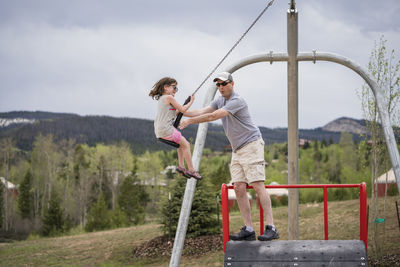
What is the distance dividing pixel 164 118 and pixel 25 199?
4781cm

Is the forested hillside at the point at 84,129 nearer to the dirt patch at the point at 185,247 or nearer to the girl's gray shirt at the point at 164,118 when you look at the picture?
the dirt patch at the point at 185,247

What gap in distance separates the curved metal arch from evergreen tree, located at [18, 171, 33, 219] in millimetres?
43883

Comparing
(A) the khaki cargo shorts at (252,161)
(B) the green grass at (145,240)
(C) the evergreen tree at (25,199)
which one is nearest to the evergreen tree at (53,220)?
(C) the evergreen tree at (25,199)

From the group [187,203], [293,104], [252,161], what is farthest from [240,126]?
[293,104]

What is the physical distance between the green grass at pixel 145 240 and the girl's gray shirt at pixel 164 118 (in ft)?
32.3

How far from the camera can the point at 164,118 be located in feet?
17.1

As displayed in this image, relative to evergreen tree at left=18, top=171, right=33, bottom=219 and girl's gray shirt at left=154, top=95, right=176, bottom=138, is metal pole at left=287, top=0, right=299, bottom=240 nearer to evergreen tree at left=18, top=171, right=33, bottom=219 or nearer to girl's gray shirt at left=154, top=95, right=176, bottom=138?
girl's gray shirt at left=154, top=95, right=176, bottom=138

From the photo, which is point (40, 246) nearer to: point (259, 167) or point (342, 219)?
point (342, 219)

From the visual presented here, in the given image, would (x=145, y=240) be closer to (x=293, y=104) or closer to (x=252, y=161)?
(x=293, y=104)

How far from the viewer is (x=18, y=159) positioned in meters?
65.3

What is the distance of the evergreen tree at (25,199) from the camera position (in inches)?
1905

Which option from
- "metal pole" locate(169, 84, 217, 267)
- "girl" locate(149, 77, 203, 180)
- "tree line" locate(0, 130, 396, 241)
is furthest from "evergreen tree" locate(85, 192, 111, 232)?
"girl" locate(149, 77, 203, 180)

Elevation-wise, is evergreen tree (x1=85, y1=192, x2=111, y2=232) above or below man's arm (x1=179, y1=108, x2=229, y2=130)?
below

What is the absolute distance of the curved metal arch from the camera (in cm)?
804
